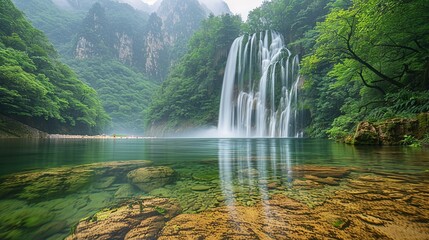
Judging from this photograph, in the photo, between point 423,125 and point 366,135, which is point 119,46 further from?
point 423,125

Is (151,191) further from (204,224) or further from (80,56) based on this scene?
(80,56)

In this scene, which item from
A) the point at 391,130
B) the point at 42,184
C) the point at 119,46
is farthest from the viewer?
the point at 119,46

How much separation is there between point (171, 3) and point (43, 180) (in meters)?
143

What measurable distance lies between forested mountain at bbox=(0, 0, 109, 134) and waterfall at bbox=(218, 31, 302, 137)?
1848cm

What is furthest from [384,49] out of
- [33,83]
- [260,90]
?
[33,83]

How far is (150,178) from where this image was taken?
252 cm

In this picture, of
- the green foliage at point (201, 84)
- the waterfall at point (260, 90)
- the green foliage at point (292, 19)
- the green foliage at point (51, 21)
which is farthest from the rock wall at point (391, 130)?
the green foliage at point (51, 21)

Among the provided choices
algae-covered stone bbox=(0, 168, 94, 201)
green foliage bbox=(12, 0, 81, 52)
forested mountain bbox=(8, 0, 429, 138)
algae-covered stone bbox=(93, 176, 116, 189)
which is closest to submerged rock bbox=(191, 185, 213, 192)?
algae-covered stone bbox=(93, 176, 116, 189)

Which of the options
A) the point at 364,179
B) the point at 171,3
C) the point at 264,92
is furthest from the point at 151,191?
the point at 171,3

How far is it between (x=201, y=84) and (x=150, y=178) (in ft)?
108

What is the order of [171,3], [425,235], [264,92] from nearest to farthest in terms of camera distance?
[425,235], [264,92], [171,3]

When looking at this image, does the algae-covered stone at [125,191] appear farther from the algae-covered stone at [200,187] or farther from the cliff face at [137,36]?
the cliff face at [137,36]

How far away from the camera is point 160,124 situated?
1510 inches

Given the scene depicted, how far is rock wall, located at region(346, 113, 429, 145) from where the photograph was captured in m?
6.36
